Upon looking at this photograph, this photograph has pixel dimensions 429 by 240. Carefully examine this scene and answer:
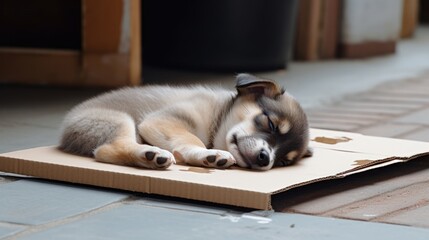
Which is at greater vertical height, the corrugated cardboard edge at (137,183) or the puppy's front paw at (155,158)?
the puppy's front paw at (155,158)

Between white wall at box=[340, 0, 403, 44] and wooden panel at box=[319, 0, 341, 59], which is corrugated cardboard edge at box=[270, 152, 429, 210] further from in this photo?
white wall at box=[340, 0, 403, 44]

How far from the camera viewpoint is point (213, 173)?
2824 millimetres

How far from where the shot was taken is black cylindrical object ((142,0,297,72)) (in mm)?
6070

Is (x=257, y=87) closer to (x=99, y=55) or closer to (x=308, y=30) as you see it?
(x=99, y=55)

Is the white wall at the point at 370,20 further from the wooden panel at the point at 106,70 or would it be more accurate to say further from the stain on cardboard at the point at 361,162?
the stain on cardboard at the point at 361,162

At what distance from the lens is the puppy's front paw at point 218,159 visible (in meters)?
2.89

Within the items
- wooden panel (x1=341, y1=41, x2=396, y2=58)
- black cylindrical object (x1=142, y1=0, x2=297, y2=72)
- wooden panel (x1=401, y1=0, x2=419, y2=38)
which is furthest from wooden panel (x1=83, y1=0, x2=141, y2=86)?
wooden panel (x1=401, y1=0, x2=419, y2=38)

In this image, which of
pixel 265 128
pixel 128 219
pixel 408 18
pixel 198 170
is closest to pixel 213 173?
pixel 198 170

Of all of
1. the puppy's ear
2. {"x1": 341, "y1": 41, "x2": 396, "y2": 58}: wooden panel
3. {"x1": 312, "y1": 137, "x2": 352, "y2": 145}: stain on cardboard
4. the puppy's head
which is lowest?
{"x1": 341, "y1": 41, "x2": 396, "y2": 58}: wooden panel

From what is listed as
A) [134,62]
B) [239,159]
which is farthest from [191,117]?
[134,62]

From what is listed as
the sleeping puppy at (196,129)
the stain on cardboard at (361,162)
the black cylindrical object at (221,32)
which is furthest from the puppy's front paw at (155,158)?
the black cylindrical object at (221,32)

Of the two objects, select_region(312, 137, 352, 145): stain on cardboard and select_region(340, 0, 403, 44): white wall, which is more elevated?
select_region(340, 0, 403, 44): white wall

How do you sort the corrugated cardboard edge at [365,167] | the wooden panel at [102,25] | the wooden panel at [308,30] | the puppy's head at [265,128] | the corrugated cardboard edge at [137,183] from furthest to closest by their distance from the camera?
the wooden panel at [308,30] → the wooden panel at [102,25] → the puppy's head at [265,128] → the corrugated cardboard edge at [365,167] → the corrugated cardboard edge at [137,183]

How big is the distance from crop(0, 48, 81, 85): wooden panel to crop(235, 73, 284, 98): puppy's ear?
2.23 m
